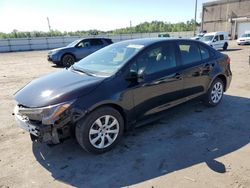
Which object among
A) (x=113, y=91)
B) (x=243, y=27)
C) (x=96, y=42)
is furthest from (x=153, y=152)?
(x=243, y=27)

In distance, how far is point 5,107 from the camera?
6039 mm

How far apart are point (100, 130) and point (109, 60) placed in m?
1.32

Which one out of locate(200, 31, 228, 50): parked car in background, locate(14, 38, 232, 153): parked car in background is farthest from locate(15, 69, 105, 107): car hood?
locate(200, 31, 228, 50): parked car in background

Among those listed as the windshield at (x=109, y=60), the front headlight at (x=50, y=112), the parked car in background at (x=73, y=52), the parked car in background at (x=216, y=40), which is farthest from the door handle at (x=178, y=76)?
the parked car in background at (x=216, y=40)

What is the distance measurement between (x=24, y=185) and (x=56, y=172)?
415 mm

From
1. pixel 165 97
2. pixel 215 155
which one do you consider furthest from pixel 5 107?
pixel 215 155

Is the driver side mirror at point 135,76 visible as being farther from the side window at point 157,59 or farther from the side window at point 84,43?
the side window at point 84,43

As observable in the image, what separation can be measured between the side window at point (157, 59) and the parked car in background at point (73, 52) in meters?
9.28

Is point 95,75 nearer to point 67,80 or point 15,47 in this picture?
point 67,80

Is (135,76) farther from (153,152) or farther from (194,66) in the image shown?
(194,66)

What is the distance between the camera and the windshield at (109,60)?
3.93m

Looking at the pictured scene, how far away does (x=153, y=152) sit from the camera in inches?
144

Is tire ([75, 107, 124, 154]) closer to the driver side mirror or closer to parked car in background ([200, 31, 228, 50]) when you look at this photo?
the driver side mirror

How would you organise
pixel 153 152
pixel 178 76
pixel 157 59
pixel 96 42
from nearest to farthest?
pixel 153 152, pixel 157 59, pixel 178 76, pixel 96 42
